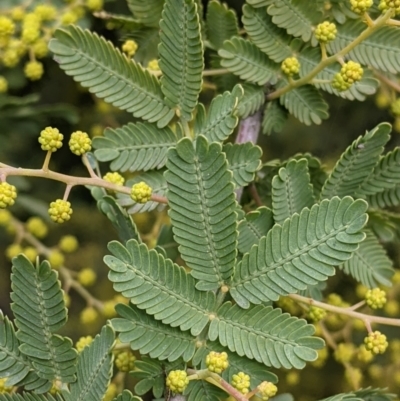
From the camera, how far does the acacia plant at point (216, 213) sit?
2.48 feet

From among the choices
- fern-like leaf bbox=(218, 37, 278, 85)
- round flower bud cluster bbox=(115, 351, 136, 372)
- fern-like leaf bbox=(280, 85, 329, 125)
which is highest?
fern-like leaf bbox=(218, 37, 278, 85)

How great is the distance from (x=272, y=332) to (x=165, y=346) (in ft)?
0.49

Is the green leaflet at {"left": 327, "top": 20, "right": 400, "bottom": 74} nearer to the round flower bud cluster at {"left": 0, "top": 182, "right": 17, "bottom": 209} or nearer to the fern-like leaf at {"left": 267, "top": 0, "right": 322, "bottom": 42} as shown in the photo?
the fern-like leaf at {"left": 267, "top": 0, "right": 322, "bottom": 42}

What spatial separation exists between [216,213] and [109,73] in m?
0.33

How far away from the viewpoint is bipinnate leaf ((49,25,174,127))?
913 millimetres

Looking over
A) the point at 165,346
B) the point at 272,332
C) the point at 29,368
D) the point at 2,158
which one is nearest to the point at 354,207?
the point at 272,332

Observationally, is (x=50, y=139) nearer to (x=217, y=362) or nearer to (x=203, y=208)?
(x=203, y=208)

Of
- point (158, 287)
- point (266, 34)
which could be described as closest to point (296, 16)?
point (266, 34)

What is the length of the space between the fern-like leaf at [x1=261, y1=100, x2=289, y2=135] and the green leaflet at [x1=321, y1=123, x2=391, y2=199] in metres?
0.18

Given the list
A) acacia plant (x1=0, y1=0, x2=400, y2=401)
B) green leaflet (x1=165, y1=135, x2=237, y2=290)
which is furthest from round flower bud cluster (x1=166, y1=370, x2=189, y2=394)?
green leaflet (x1=165, y1=135, x2=237, y2=290)

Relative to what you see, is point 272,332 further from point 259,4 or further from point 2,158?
point 2,158

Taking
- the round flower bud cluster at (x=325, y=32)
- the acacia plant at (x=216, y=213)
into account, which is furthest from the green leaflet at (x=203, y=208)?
the round flower bud cluster at (x=325, y=32)

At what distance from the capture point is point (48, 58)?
60.1 inches

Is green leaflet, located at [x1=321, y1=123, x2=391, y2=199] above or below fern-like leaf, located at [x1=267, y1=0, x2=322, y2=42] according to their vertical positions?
below
